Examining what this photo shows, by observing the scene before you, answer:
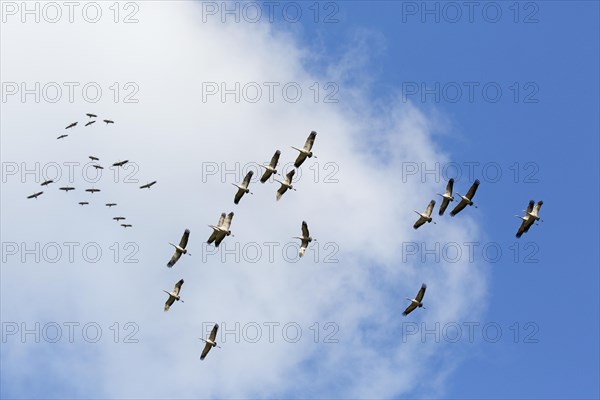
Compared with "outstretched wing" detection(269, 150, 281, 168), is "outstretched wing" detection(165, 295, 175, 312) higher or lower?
lower

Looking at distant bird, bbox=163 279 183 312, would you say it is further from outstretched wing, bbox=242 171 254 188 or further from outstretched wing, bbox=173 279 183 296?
outstretched wing, bbox=242 171 254 188

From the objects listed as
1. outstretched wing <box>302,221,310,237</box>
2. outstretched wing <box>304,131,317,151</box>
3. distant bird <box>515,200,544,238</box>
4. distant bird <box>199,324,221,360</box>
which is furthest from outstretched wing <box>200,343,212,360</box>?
distant bird <box>515,200,544,238</box>

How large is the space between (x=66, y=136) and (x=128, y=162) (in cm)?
539

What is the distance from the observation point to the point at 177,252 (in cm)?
11538

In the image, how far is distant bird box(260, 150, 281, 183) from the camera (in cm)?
11756

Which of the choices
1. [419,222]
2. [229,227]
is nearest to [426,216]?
[419,222]

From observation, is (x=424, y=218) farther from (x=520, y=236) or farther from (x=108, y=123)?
(x=108, y=123)

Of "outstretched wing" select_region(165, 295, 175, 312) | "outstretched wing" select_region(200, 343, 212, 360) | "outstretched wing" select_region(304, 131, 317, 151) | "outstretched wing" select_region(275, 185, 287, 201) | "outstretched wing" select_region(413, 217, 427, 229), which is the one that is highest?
"outstretched wing" select_region(304, 131, 317, 151)

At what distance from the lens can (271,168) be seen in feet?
387

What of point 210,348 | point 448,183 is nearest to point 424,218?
point 448,183

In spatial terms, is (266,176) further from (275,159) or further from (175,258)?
(175,258)

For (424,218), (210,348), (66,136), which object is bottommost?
(210,348)

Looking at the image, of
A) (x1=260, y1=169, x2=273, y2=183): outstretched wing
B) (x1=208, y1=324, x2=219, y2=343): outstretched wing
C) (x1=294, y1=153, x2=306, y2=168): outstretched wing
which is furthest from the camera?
(x1=260, y1=169, x2=273, y2=183): outstretched wing

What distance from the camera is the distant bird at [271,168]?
117562 mm
